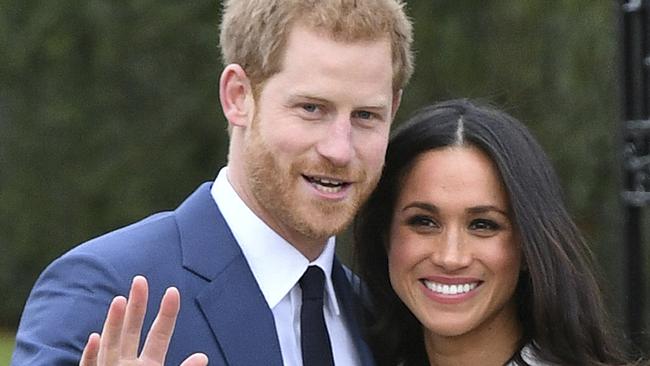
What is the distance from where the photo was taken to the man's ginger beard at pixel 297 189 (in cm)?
281

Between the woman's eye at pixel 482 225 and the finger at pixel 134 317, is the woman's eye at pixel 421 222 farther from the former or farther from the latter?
the finger at pixel 134 317

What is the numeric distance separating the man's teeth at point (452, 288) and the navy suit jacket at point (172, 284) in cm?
50

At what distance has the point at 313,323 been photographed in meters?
2.94

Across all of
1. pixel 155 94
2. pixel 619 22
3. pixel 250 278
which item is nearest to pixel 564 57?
pixel 155 94

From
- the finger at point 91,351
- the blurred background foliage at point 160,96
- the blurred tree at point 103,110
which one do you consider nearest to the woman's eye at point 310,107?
the finger at point 91,351

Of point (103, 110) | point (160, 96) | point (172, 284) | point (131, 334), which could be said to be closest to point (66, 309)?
point (172, 284)

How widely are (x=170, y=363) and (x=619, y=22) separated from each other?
6.83ft

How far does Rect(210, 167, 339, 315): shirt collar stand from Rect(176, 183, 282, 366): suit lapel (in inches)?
0.9

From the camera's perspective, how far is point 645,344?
404 cm

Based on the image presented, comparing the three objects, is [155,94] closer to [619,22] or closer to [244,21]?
[619,22]

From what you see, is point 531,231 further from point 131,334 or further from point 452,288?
point 131,334

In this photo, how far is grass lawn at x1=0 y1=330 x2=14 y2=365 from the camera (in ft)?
36.6

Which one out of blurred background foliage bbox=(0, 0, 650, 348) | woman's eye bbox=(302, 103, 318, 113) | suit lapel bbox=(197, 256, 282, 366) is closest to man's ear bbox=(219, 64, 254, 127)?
woman's eye bbox=(302, 103, 318, 113)

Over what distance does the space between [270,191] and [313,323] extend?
311 millimetres
